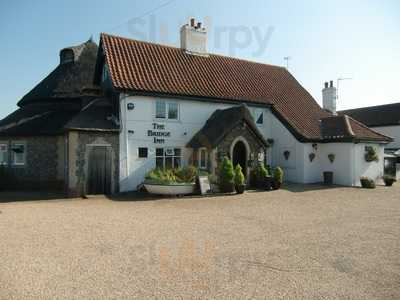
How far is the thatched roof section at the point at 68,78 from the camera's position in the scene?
2188 centimetres

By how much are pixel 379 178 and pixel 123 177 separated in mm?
17271

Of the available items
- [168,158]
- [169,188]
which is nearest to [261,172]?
[168,158]

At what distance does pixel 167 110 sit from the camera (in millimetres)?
18922

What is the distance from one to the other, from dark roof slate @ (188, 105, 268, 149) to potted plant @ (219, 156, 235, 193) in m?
1.27

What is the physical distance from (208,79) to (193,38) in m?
3.84

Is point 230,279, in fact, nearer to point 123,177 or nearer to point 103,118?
point 123,177

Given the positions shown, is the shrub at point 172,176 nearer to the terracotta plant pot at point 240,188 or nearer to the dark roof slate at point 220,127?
the dark roof slate at point 220,127

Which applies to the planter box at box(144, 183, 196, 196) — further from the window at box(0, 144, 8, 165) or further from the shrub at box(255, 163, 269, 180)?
the window at box(0, 144, 8, 165)

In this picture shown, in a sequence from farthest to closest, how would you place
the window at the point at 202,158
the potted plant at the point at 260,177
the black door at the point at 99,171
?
1. the window at the point at 202,158
2. the potted plant at the point at 260,177
3. the black door at the point at 99,171

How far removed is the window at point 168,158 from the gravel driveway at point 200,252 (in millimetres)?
6031

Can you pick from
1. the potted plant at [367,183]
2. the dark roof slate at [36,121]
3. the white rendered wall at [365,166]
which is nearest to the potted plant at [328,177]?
the white rendered wall at [365,166]

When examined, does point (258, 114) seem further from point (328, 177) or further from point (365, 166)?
point (365, 166)

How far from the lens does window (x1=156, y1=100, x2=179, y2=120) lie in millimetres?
18625

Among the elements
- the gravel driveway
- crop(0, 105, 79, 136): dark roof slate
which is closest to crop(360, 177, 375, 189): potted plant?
the gravel driveway
